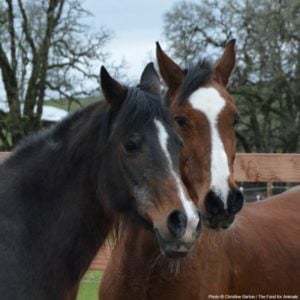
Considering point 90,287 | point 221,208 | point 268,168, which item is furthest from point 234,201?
point 90,287

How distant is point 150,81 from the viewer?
364 centimetres

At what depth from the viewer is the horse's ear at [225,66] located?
442 centimetres

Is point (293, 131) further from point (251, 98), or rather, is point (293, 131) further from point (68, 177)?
point (68, 177)

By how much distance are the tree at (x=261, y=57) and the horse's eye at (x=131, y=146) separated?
18725 millimetres

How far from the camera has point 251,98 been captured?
23156mm

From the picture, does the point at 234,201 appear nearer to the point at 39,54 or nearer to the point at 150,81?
the point at 150,81

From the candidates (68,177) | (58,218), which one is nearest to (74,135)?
(68,177)

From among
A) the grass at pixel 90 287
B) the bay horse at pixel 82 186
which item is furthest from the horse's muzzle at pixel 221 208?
the grass at pixel 90 287

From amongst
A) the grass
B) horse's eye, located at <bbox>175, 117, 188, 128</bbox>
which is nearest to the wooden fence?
the grass

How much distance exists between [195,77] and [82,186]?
1.15m

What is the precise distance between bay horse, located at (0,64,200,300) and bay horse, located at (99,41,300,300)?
1.64ft

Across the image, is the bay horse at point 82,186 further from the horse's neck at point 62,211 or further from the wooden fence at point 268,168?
the wooden fence at point 268,168

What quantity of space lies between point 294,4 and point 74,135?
66.9 feet

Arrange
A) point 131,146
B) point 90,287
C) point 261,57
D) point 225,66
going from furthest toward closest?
point 261,57 < point 90,287 < point 225,66 < point 131,146
